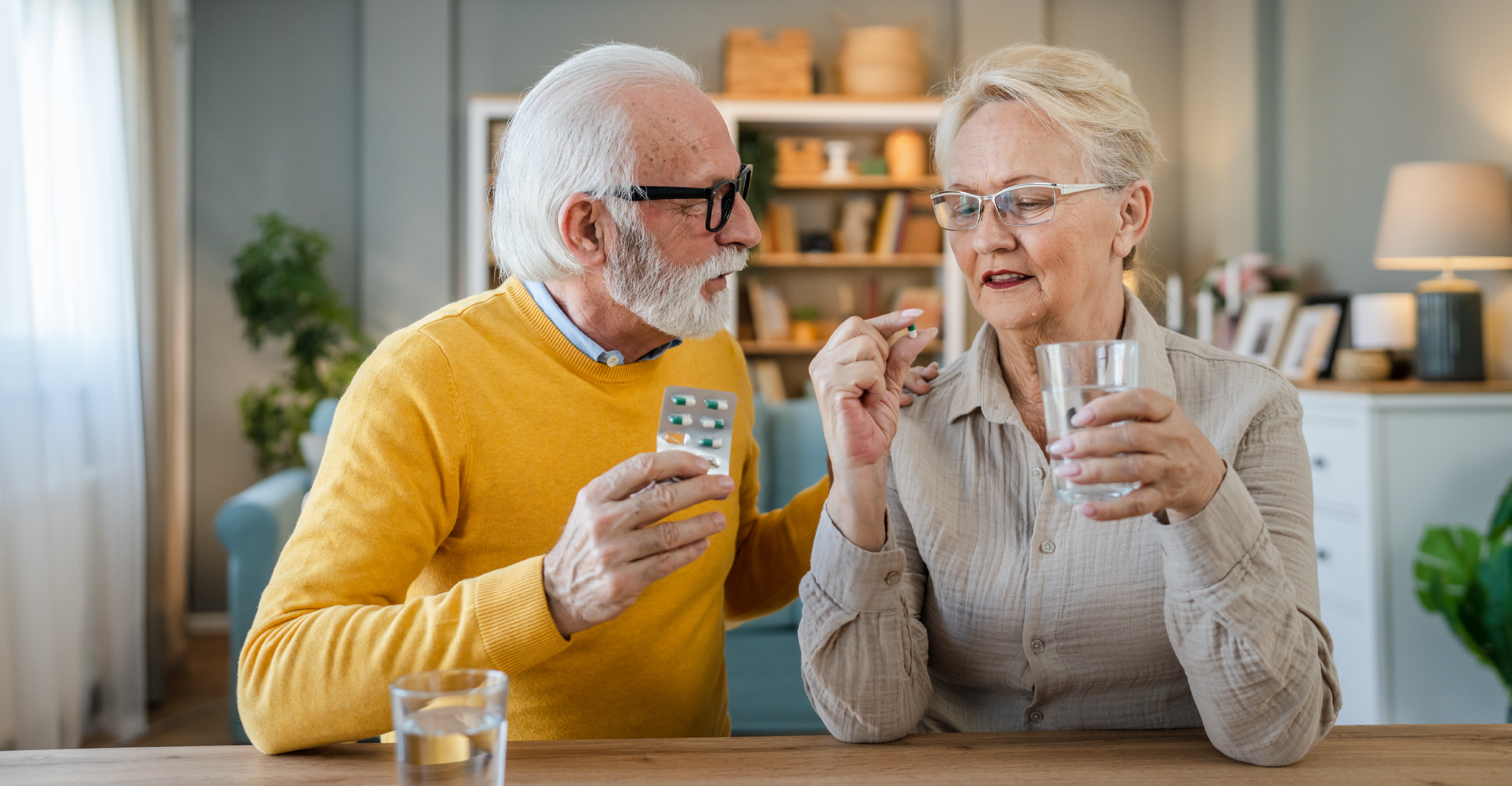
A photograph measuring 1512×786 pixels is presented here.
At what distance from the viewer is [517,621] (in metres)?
0.94

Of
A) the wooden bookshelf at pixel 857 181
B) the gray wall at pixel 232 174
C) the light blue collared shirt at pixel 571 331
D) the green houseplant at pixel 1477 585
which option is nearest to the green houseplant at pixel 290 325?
the gray wall at pixel 232 174

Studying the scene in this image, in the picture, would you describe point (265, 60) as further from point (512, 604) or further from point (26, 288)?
point (512, 604)

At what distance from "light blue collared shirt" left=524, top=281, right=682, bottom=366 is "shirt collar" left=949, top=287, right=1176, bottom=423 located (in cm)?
43

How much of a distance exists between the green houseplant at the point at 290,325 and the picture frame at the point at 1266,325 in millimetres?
3527

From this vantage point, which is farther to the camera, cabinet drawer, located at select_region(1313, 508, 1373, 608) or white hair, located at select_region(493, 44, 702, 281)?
cabinet drawer, located at select_region(1313, 508, 1373, 608)

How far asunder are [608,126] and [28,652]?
2506 millimetres

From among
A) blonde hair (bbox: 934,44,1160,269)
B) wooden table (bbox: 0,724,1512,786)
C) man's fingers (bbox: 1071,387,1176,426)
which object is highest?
blonde hair (bbox: 934,44,1160,269)

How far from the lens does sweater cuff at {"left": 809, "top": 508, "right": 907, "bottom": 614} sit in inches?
39.9

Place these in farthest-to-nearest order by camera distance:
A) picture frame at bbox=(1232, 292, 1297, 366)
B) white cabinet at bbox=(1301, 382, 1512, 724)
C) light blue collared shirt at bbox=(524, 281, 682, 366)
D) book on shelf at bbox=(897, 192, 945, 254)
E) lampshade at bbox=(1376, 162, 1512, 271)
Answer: book on shelf at bbox=(897, 192, 945, 254) < picture frame at bbox=(1232, 292, 1297, 366) < lampshade at bbox=(1376, 162, 1512, 271) < white cabinet at bbox=(1301, 382, 1512, 724) < light blue collared shirt at bbox=(524, 281, 682, 366)

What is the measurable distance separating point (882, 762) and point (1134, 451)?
0.36 metres

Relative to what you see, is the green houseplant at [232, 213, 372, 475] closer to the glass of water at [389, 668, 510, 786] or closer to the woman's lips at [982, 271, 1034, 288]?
the woman's lips at [982, 271, 1034, 288]

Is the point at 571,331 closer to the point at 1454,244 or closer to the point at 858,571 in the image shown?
the point at 858,571

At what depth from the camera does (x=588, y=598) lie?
0.92 metres

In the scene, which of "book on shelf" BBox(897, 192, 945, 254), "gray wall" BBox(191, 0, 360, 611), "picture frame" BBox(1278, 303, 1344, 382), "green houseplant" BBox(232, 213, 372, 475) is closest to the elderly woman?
"picture frame" BBox(1278, 303, 1344, 382)
